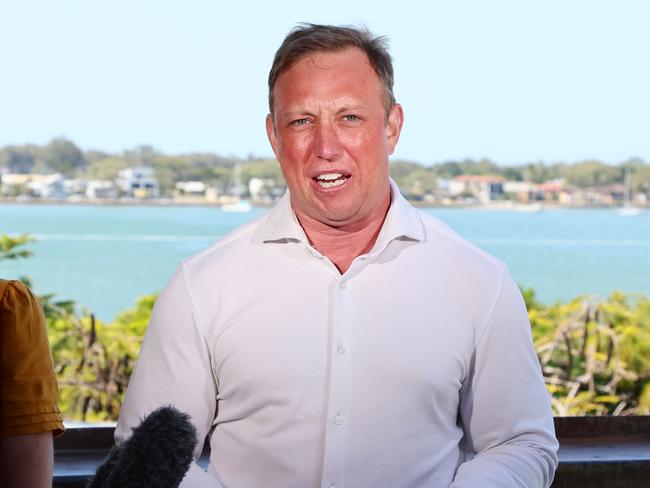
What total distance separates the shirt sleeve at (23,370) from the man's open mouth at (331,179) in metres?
0.64

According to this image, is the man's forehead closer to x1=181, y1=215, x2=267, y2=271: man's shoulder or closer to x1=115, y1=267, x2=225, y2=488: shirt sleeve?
x1=181, y1=215, x2=267, y2=271: man's shoulder

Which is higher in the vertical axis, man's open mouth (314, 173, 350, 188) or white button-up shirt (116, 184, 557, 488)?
man's open mouth (314, 173, 350, 188)

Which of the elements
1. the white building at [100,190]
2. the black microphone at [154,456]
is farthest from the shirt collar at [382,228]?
the white building at [100,190]

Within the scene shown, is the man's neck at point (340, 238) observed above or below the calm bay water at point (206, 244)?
above

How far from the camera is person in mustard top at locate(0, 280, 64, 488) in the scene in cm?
100

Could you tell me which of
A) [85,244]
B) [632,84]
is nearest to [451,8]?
[632,84]

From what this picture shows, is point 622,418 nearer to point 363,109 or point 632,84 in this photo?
point 363,109

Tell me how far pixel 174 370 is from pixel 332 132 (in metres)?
0.43

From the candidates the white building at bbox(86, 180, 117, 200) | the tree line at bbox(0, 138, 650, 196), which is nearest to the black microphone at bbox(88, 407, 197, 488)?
the tree line at bbox(0, 138, 650, 196)

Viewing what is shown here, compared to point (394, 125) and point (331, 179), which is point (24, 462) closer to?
point (331, 179)

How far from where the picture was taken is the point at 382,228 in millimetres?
1638

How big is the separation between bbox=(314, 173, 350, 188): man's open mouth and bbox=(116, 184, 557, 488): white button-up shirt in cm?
9

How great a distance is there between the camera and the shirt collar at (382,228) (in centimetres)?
162

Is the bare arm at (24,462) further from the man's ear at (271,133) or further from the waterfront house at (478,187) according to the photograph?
the waterfront house at (478,187)
